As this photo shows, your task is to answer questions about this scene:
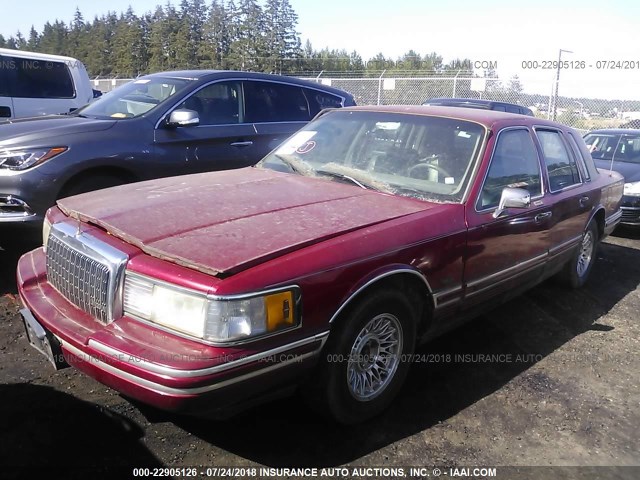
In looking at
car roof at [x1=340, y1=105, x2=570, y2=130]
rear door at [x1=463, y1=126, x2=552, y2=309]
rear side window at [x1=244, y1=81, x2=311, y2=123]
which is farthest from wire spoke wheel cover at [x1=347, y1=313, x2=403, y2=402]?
rear side window at [x1=244, y1=81, x2=311, y2=123]

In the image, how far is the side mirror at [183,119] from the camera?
5043 mm

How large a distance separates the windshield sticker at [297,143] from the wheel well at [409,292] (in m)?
1.61

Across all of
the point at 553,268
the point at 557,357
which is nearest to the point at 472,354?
the point at 557,357

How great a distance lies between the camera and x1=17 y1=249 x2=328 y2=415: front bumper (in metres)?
2.06

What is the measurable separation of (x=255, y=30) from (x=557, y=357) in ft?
176

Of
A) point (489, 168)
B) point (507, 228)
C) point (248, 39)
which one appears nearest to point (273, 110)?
point (489, 168)

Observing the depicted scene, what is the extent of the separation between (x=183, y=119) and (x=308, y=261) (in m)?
3.24

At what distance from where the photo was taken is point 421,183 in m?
3.43

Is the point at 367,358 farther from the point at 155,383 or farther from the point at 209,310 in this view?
the point at 155,383

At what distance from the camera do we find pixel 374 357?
283 centimetres

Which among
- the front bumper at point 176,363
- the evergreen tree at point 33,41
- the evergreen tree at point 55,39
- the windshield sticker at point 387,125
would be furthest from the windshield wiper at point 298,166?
the evergreen tree at point 33,41

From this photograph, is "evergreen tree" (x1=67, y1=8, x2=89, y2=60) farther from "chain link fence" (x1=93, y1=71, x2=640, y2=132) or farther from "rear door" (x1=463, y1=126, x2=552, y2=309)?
"rear door" (x1=463, y1=126, x2=552, y2=309)

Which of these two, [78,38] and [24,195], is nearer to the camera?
[24,195]

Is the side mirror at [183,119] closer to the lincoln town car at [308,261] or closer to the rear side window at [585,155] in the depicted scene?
the lincoln town car at [308,261]
